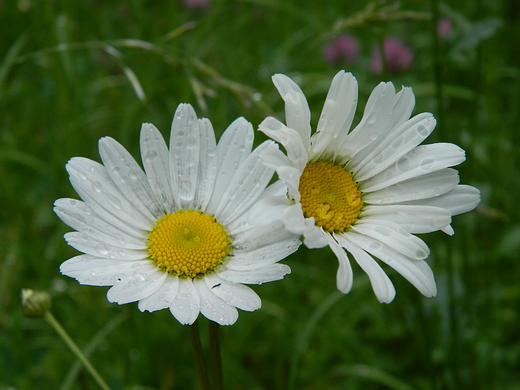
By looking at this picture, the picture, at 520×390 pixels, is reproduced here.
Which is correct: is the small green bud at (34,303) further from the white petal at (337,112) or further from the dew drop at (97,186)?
the white petal at (337,112)

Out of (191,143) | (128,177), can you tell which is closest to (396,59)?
(191,143)

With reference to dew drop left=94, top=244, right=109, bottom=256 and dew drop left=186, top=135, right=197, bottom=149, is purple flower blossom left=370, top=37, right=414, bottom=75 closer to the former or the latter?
dew drop left=186, top=135, right=197, bottom=149

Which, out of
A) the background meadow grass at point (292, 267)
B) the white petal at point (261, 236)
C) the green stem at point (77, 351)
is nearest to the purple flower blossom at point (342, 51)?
the background meadow grass at point (292, 267)

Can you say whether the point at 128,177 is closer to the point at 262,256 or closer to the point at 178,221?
the point at 178,221

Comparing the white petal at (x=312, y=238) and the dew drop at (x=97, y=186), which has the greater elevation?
the dew drop at (x=97, y=186)

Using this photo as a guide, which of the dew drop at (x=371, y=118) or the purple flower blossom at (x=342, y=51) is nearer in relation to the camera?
the dew drop at (x=371, y=118)

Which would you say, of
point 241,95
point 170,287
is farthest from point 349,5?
point 170,287

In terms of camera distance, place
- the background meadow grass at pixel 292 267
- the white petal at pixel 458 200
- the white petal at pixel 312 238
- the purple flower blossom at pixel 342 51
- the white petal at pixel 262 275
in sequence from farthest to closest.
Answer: the purple flower blossom at pixel 342 51
the background meadow grass at pixel 292 267
the white petal at pixel 458 200
the white petal at pixel 262 275
the white petal at pixel 312 238
